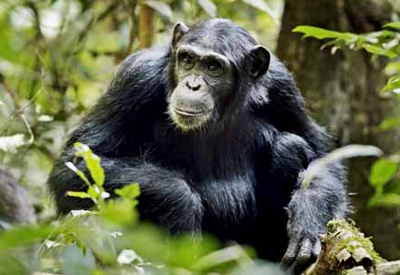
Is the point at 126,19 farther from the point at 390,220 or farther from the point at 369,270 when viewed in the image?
the point at 369,270

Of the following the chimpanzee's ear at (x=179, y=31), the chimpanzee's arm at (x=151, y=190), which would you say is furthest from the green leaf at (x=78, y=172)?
the chimpanzee's ear at (x=179, y=31)

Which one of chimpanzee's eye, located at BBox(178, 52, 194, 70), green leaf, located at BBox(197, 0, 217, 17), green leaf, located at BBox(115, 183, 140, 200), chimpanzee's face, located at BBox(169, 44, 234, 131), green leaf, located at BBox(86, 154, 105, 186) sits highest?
green leaf, located at BBox(197, 0, 217, 17)

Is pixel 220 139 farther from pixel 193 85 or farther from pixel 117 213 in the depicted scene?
pixel 117 213

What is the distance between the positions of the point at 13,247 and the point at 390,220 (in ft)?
22.4

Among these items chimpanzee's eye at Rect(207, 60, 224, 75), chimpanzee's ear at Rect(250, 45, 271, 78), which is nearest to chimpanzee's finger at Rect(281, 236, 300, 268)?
chimpanzee's eye at Rect(207, 60, 224, 75)

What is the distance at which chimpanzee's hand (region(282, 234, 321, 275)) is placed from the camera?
495 cm

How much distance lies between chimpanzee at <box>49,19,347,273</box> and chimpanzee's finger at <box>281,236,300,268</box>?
0.04 feet

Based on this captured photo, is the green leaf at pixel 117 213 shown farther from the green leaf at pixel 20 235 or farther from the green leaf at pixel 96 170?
the green leaf at pixel 96 170

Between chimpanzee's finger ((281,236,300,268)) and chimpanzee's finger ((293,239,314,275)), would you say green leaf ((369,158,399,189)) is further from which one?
chimpanzee's finger ((281,236,300,268))

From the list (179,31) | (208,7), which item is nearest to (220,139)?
(179,31)

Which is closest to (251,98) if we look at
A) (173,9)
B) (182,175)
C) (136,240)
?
(182,175)

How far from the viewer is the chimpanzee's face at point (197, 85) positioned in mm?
5387

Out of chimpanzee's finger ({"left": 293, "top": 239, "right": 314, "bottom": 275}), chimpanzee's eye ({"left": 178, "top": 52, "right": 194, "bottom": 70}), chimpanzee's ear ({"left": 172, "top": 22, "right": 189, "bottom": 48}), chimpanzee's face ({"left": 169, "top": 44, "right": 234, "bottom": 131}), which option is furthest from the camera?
chimpanzee's ear ({"left": 172, "top": 22, "right": 189, "bottom": 48})

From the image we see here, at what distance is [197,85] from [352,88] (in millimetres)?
2988
